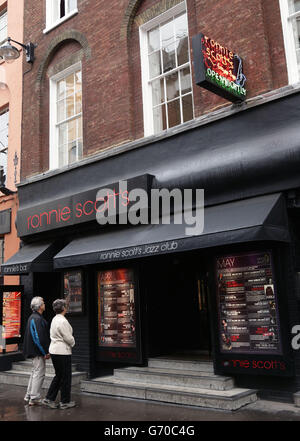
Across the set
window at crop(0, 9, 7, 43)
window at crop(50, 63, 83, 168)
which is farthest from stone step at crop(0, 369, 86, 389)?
window at crop(0, 9, 7, 43)

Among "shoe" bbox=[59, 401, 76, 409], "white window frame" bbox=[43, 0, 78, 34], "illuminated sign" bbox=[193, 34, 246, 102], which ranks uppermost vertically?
"white window frame" bbox=[43, 0, 78, 34]

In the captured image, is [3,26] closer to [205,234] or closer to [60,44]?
[60,44]

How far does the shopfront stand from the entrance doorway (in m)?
0.03

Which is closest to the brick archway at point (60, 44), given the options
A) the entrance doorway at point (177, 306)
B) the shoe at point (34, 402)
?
the entrance doorway at point (177, 306)

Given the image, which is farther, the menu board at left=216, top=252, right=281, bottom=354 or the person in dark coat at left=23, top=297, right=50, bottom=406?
the person in dark coat at left=23, top=297, right=50, bottom=406

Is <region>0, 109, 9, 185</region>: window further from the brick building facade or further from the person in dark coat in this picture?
the person in dark coat

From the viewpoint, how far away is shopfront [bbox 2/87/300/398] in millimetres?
6801

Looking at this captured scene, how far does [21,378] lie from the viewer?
9664 mm

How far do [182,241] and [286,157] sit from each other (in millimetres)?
2119

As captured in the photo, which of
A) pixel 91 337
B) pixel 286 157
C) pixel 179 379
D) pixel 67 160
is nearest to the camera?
pixel 286 157

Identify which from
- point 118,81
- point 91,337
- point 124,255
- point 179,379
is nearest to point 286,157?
point 124,255

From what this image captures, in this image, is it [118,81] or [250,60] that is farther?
[118,81]

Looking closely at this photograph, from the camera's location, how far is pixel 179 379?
7375 mm

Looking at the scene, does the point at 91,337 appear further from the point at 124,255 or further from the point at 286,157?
the point at 286,157
